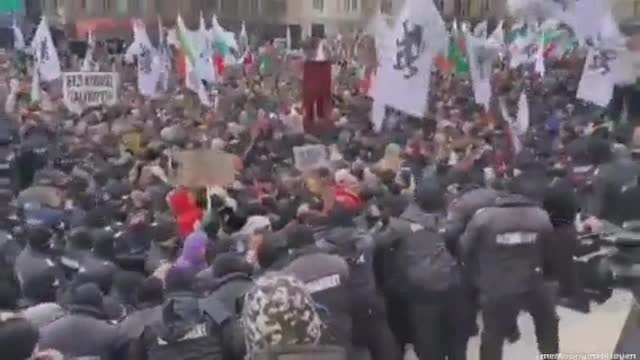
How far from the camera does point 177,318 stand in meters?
7.26

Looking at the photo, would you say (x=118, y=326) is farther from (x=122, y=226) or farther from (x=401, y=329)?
(x=122, y=226)

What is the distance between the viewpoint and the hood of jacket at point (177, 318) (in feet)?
23.5

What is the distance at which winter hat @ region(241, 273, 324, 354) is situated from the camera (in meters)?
6.11

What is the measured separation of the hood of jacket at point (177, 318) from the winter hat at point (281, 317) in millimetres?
1010

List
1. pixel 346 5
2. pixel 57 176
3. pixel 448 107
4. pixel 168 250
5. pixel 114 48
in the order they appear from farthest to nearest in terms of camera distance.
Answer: pixel 346 5, pixel 114 48, pixel 448 107, pixel 57 176, pixel 168 250

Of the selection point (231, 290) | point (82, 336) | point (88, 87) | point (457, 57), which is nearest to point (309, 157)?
point (231, 290)

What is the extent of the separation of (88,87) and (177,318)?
12.4 meters

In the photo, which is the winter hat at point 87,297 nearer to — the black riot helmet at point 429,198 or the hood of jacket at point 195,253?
the hood of jacket at point 195,253

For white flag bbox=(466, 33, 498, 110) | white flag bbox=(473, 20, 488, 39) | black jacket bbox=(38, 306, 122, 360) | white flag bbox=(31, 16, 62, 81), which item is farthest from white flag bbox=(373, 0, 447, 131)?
white flag bbox=(473, 20, 488, 39)

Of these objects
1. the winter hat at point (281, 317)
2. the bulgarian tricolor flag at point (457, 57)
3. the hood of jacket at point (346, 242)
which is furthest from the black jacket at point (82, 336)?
the bulgarian tricolor flag at point (457, 57)

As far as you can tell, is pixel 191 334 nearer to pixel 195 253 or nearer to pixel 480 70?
pixel 195 253

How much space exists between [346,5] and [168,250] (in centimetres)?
5410

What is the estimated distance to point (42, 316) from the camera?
768 centimetres

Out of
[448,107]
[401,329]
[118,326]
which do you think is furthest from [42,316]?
[448,107]
